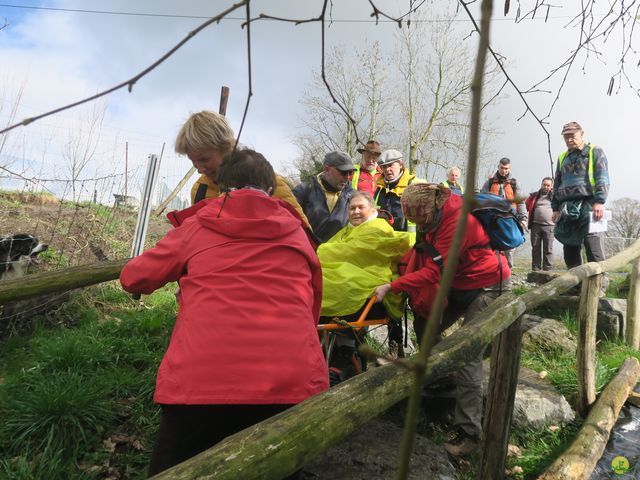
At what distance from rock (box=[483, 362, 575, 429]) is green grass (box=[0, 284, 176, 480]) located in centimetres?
253

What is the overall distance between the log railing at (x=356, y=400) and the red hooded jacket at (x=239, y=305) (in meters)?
0.26

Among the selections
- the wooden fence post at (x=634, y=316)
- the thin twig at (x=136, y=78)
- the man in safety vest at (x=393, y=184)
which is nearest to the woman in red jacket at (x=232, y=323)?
the thin twig at (x=136, y=78)

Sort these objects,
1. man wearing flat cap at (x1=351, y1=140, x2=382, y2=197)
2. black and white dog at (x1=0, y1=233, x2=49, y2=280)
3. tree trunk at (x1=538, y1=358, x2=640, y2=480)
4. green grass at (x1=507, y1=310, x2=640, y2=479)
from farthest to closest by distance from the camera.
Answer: man wearing flat cap at (x1=351, y1=140, x2=382, y2=197), black and white dog at (x1=0, y1=233, x2=49, y2=280), green grass at (x1=507, y1=310, x2=640, y2=479), tree trunk at (x1=538, y1=358, x2=640, y2=480)

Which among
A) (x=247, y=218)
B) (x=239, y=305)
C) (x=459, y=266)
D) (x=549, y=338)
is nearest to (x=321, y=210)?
(x=459, y=266)

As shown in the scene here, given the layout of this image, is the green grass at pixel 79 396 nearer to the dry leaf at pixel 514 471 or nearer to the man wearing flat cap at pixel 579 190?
the dry leaf at pixel 514 471

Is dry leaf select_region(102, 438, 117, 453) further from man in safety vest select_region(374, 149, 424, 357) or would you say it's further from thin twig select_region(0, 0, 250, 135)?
man in safety vest select_region(374, 149, 424, 357)

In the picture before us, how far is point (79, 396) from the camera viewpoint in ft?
8.69

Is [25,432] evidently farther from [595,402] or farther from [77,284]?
[595,402]

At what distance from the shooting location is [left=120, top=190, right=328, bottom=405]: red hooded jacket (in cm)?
145

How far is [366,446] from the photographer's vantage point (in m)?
2.57

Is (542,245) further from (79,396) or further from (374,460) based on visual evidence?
(79,396)

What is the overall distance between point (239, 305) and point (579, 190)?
171 inches

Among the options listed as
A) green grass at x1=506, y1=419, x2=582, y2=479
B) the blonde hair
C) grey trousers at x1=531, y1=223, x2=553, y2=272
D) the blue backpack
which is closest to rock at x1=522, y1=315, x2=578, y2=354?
green grass at x1=506, y1=419, x2=582, y2=479

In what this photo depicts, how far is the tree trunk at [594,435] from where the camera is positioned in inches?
105
